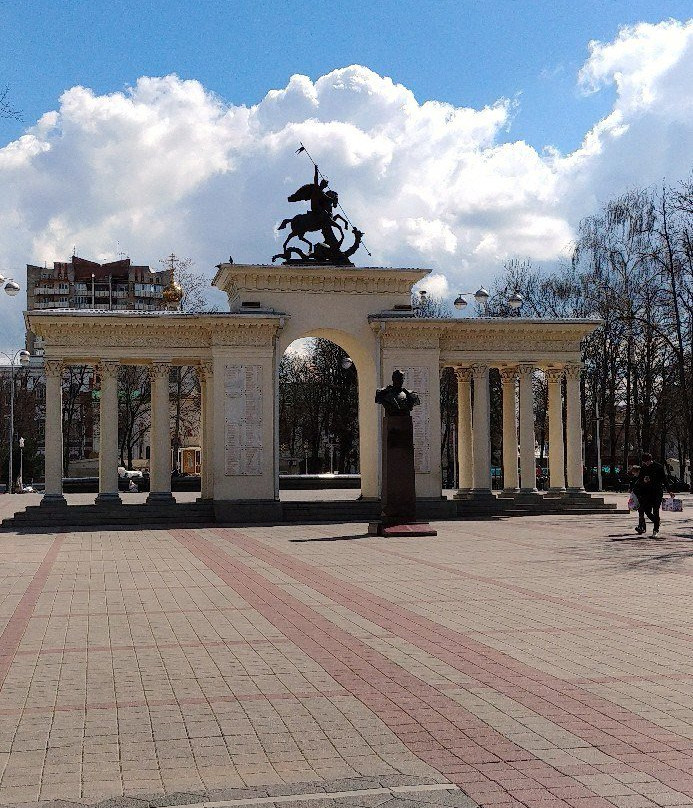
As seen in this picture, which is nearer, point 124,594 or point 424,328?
point 124,594

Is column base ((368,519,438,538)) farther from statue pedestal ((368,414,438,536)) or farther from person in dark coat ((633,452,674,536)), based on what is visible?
person in dark coat ((633,452,674,536))

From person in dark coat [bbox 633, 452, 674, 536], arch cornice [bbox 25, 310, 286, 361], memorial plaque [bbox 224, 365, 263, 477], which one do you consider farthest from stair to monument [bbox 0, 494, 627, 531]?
person in dark coat [bbox 633, 452, 674, 536]

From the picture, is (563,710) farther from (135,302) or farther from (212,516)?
(135,302)

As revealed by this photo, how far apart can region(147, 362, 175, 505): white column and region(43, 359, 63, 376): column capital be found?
3.07m

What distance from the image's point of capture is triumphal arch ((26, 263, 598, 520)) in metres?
34.0

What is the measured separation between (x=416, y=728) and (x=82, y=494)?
1857 inches

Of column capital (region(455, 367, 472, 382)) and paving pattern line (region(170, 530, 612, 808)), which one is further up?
column capital (region(455, 367, 472, 382))

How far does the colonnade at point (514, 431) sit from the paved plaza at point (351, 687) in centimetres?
1977

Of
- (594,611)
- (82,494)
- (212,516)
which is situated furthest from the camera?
(82,494)

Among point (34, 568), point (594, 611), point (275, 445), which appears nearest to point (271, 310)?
point (275, 445)

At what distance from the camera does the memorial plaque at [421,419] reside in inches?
1398

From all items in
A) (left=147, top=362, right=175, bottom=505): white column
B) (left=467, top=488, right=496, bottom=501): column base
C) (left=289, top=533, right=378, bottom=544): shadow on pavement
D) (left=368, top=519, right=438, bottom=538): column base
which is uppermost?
(left=147, top=362, right=175, bottom=505): white column

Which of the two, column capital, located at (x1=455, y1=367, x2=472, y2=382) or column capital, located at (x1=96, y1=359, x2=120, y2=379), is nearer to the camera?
column capital, located at (x1=96, y1=359, x2=120, y2=379)

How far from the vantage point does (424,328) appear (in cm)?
3556
